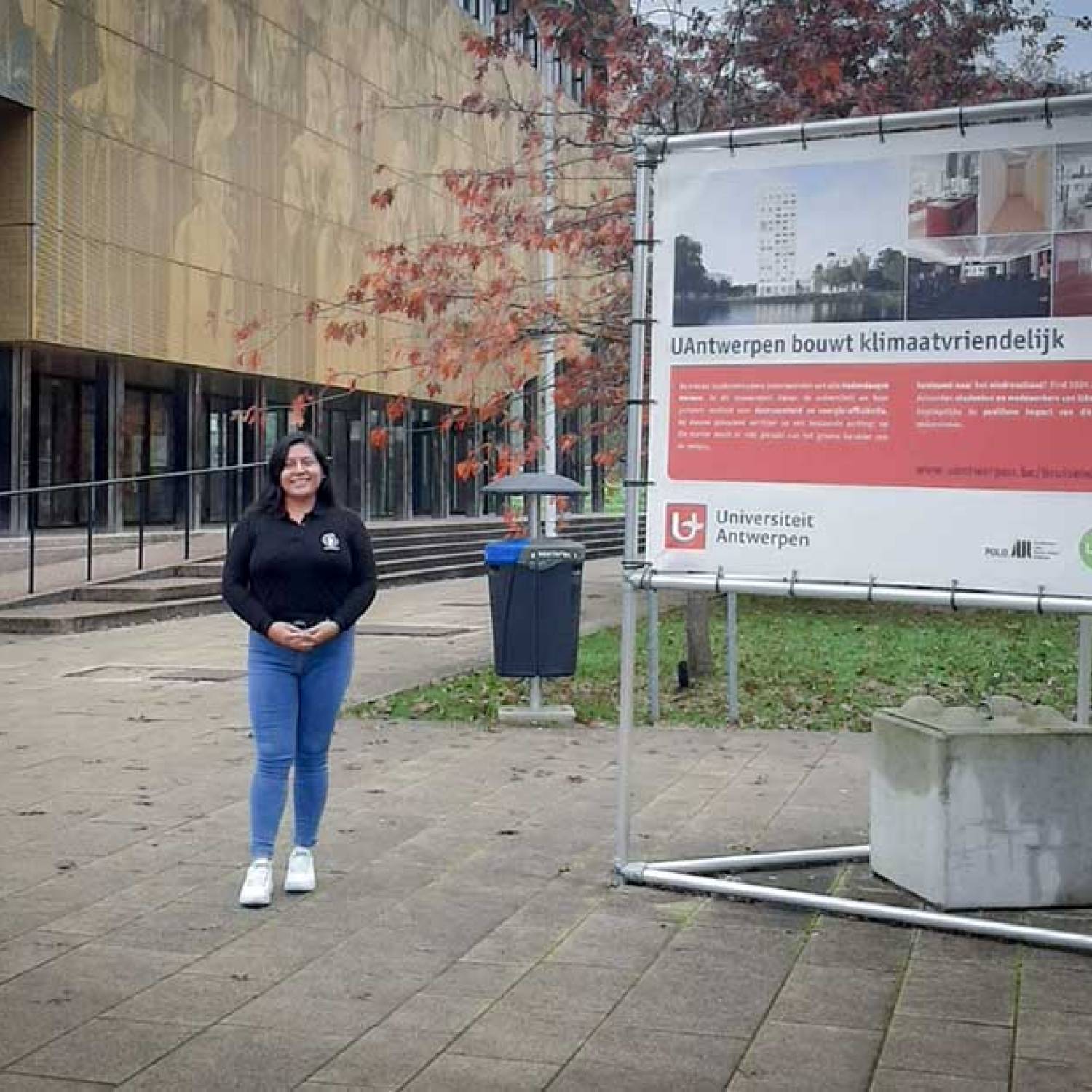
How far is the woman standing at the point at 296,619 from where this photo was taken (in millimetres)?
6527

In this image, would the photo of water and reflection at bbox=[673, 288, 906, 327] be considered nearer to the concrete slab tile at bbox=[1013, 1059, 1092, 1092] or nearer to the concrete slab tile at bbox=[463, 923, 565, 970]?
the concrete slab tile at bbox=[463, 923, 565, 970]

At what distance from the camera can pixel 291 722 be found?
6609 mm

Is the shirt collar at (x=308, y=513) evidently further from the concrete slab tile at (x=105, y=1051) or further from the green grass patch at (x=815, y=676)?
the green grass patch at (x=815, y=676)

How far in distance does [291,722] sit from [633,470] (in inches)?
67.1

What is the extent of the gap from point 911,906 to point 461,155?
35250 millimetres

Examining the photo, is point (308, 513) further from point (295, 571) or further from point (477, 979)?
point (477, 979)

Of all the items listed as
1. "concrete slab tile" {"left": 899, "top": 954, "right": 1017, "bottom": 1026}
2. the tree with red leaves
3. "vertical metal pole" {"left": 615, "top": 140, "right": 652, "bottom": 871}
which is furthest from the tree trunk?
"concrete slab tile" {"left": 899, "top": 954, "right": 1017, "bottom": 1026}

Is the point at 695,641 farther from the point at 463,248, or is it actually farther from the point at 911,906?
the point at 911,906

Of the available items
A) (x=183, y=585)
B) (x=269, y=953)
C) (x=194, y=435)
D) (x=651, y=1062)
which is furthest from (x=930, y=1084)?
(x=194, y=435)

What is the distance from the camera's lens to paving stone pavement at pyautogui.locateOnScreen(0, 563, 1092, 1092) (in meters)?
4.64

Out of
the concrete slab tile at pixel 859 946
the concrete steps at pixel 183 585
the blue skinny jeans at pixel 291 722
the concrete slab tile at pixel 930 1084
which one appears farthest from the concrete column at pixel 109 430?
the concrete slab tile at pixel 930 1084

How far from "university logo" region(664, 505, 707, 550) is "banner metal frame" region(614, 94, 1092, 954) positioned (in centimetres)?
12

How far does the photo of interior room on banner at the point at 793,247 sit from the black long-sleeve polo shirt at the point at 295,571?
5.34 ft

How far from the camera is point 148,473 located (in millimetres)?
30422
